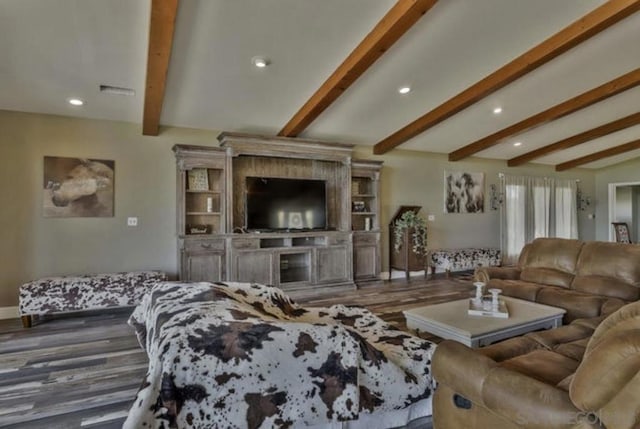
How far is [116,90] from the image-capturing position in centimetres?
401

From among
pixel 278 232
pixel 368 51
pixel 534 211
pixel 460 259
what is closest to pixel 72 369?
pixel 278 232

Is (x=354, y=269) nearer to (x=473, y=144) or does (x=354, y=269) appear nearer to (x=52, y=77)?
(x=473, y=144)

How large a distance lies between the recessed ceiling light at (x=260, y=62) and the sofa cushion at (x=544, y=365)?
3.34 m

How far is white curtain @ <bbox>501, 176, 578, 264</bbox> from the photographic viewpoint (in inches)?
315

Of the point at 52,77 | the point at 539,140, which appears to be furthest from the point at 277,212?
the point at 539,140

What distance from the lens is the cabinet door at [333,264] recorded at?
5609mm

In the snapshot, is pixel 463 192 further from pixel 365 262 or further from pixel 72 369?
pixel 72 369

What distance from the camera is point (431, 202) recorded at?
716cm

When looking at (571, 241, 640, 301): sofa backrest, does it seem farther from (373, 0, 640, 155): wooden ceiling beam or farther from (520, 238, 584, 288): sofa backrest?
(373, 0, 640, 155): wooden ceiling beam

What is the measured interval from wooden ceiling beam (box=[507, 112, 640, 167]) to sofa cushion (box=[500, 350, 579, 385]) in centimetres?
608

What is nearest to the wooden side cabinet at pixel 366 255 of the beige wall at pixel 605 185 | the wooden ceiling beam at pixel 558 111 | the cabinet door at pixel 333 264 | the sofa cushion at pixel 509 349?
A: the cabinet door at pixel 333 264

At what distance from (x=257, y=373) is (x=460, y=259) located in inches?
235

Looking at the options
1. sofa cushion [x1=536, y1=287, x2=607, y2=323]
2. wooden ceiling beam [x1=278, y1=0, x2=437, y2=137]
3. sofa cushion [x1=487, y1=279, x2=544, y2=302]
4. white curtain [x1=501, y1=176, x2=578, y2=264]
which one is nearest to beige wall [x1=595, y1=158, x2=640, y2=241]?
white curtain [x1=501, y1=176, x2=578, y2=264]

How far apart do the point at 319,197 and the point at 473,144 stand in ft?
10.8
